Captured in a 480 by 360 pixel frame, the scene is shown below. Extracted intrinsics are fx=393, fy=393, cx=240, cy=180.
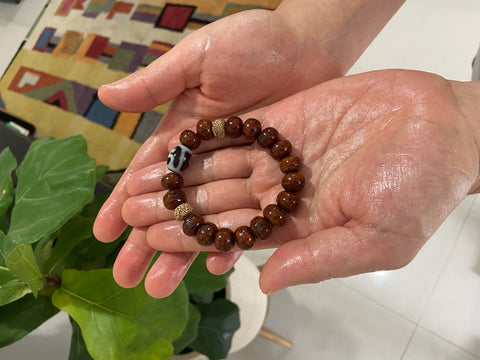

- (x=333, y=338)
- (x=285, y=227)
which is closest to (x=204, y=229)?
(x=285, y=227)

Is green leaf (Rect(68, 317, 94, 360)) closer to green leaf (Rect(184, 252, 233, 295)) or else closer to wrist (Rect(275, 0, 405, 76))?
green leaf (Rect(184, 252, 233, 295))

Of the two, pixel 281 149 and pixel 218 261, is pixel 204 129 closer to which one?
pixel 281 149

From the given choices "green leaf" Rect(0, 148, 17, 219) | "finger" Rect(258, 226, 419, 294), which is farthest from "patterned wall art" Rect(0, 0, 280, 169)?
"finger" Rect(258, 226, 419, 294)

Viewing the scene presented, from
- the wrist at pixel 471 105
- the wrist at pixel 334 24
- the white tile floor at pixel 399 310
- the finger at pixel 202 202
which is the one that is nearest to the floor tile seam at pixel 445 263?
the white tile floor at pixel 399 310

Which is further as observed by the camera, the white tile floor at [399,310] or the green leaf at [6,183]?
the white tile floor at [399,310]

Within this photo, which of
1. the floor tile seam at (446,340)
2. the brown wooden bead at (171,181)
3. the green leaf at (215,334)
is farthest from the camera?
the floor tile seam at (446,340)

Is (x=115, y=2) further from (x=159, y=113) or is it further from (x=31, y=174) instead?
(x=31, y=174)

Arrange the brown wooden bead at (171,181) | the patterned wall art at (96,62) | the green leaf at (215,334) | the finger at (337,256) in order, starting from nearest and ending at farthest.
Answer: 1. the finger at (337,256)
2. the brown wooden bead at (171,181)
3. the green leaf at (215,334)
4. the patterned wall art at (96,62)

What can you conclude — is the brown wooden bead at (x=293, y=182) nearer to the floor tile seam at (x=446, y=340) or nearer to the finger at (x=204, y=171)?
the finger at (x=204, y=171)
